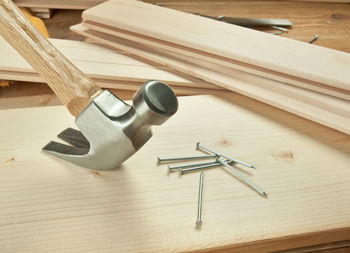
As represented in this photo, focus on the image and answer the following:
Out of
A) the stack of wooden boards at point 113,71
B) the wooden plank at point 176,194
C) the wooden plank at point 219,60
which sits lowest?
the wooden plank at point 176,194

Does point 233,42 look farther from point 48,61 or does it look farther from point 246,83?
point 48,61

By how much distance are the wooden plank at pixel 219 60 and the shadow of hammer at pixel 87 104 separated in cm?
53

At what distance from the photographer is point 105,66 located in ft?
4.50

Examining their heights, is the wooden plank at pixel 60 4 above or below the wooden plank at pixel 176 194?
above

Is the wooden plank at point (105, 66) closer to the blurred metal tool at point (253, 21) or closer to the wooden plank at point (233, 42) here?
the wooden plank at point (233, 42)

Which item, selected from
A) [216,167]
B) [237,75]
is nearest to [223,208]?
[216,167]

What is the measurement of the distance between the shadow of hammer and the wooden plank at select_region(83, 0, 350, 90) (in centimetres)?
54

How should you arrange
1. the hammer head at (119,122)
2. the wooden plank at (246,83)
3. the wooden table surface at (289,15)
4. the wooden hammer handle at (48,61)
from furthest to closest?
the wooden table surface at (289,15) < the wooden plank at (246,83) < the wooden hammer handle at (48,61) < the hammer head at (119,122)

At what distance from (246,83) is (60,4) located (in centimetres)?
107

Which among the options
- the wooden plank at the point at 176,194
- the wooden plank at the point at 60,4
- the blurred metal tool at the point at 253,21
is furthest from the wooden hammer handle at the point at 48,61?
the blurred metal tool at the point at 253,21

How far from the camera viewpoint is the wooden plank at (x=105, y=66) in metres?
1.32

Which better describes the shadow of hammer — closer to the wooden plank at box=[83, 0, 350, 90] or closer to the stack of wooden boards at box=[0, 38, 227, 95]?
the stack of wooden boards at box=[0, 38, 227, 95]

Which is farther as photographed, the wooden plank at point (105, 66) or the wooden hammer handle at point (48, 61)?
the wooden plank at point (105, 66)

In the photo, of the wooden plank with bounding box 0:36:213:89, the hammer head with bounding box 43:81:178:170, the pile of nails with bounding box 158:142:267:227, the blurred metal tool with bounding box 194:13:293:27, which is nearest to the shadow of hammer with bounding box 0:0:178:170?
the hammer head with bounding box 43:81:178:170
